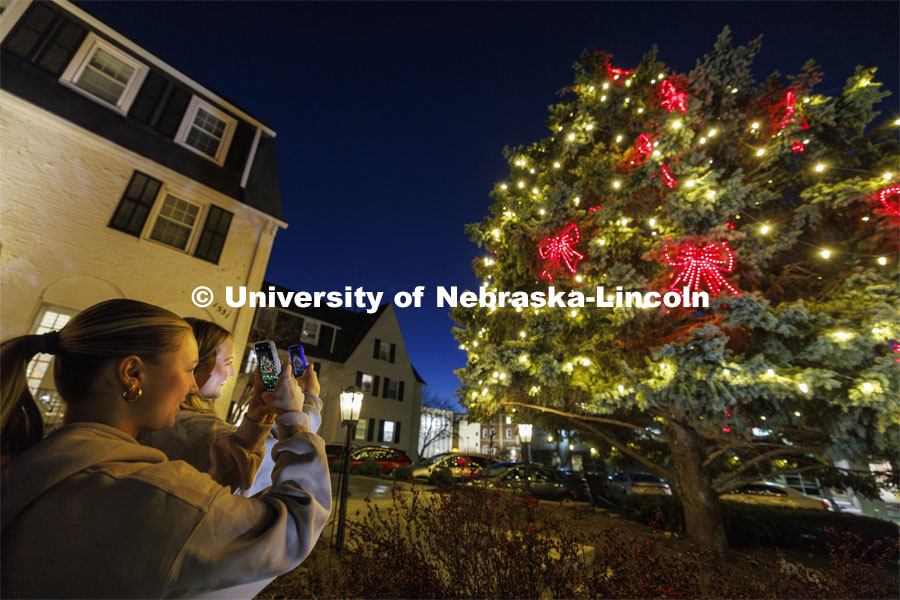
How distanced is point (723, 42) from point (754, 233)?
11.4 ft

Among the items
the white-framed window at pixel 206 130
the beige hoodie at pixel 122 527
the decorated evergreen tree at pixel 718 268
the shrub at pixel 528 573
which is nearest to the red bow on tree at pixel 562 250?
the decorated evergreen tree at pixel 718 268

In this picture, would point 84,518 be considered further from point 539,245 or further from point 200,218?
point 200,218

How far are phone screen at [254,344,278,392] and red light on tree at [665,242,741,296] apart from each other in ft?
19.8

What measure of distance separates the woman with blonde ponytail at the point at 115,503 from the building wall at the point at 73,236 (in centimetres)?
860

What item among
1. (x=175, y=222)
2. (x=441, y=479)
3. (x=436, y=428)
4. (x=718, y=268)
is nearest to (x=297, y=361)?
(x=718, y=268)

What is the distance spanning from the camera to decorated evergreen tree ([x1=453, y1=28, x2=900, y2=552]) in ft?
15.5

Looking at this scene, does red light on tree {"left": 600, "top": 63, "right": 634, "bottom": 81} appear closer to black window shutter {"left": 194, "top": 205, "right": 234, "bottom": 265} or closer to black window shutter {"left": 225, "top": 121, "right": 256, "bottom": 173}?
black window shutter {"left": 225, "top": 121, "right": 256, "bottom": 173}

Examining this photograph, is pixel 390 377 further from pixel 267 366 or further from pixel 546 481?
pixel 267 366

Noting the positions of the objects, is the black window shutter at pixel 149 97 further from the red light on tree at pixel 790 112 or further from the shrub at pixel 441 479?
the red light on tree at pixel 790 112

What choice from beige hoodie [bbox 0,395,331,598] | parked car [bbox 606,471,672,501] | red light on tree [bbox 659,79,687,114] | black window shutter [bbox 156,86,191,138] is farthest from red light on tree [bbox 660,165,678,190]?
black window shutter [bbox 156,86,191,138]

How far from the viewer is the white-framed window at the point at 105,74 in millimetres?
8375

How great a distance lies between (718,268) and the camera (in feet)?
17.2

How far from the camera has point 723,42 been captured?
5.96m


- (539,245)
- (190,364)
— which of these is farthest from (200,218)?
(190,364)
